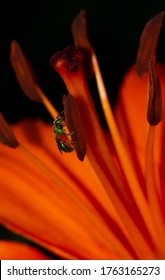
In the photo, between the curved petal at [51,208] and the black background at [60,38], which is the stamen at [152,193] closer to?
the curved petal at [51,208]

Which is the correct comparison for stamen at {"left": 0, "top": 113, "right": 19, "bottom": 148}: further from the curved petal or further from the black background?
the black background

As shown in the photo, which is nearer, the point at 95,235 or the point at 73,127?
the point at 73,127

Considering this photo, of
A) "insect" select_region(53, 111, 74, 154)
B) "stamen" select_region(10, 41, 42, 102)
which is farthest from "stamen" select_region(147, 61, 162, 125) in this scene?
"stamen" select_region(10, 41, 42, 102)

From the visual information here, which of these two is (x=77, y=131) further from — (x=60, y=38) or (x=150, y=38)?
(x=60, y=38)

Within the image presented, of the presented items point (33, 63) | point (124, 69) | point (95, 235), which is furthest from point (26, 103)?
point (95, 235)
